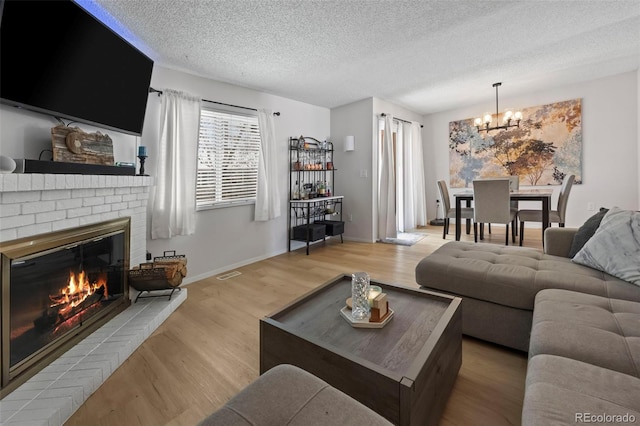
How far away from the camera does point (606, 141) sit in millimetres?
4402

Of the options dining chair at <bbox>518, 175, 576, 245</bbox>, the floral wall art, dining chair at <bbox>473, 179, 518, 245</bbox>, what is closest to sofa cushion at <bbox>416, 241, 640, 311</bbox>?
dining chair at <bbox>473, 179, 518, 245</bbox>

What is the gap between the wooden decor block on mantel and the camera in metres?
1.80

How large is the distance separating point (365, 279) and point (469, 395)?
2.42 feet

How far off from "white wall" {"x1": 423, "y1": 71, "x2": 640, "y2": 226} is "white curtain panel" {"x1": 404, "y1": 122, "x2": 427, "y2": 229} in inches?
78.5

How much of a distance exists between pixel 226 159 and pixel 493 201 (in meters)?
3.57

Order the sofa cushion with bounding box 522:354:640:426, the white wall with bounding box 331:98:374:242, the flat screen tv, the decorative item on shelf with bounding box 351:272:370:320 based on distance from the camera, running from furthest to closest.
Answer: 1. the white wall with bounding box 331:98:374:242
2. the flat screen tv
3. the decorative item on shelf with bounding box 351:272:370:320
4. the sofa cushion with bounding box 522:354:640:426

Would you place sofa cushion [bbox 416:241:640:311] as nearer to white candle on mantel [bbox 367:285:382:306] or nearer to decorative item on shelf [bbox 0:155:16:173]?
white candle on mantel [bbox 367:285:382:306]

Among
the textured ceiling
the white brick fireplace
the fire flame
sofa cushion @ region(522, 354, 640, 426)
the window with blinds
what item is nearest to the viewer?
sofa cushion @ region(522, 354, 640, 426)

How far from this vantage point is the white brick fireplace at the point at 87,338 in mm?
1238

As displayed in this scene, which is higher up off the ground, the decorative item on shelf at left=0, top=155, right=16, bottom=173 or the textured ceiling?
the textured ceiling

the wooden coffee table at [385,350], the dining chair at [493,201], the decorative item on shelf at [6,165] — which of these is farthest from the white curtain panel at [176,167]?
the dining chair at [493,201]

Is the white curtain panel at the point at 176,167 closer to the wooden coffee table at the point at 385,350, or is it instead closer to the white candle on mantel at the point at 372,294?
the wooden coffee table at the point at 385,350

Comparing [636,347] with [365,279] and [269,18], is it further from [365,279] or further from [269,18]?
[269,18]

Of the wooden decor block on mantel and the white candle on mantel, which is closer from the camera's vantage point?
the white candle on mantel
